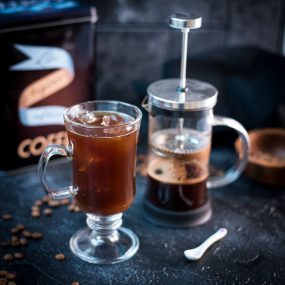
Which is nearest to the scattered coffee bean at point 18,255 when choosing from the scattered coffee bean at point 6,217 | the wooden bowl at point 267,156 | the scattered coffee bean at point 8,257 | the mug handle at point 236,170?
the scattered coffee bean at point 8,257

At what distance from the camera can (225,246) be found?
37.1 inches

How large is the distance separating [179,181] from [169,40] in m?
0.58

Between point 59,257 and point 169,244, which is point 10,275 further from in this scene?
point 169,244

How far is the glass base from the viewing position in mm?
906

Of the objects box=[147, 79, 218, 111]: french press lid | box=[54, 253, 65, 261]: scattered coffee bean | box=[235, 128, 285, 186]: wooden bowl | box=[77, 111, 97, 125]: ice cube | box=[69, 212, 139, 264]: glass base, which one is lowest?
box=[69, 212, 139, 264]: glass base

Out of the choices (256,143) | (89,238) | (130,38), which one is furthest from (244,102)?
(89,238)

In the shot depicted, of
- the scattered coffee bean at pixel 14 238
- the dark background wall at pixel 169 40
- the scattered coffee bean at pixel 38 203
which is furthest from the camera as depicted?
the dark background wall at pixel 169 40

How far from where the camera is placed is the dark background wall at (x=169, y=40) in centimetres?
132

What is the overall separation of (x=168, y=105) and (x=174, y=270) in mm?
255

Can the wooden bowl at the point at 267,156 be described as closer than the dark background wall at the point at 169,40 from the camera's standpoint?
Yes

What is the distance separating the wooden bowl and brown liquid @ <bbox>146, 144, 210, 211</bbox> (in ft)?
0.53

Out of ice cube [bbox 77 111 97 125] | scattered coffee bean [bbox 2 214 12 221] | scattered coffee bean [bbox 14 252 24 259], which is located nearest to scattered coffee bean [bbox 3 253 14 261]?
scattered coffee bean [bbox 14 252 24 259]

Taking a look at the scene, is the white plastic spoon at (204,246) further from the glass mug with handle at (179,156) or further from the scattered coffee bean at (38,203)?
the scattered coffee bean at (38,203)

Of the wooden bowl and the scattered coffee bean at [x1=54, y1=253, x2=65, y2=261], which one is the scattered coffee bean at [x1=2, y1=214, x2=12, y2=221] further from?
the wooden bowl
